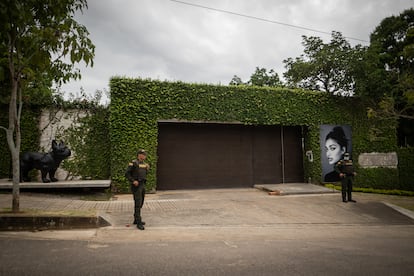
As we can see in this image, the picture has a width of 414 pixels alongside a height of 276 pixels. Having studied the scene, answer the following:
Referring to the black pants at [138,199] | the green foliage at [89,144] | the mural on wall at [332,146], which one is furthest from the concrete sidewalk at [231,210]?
the mural on wall at [332,146]

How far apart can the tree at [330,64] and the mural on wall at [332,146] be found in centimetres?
200

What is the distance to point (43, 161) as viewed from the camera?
10.3 m

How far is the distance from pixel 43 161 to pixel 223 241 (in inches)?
311

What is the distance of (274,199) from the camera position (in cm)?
1059

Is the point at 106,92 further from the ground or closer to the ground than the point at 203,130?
further from the ground

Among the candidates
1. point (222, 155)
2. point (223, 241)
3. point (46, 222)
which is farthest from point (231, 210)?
point (222, 155)

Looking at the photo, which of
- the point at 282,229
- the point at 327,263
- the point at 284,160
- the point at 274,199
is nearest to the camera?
the point at 327,263

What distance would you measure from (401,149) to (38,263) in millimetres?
17904

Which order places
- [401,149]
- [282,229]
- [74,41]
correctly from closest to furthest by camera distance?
1. [74,41]
2. [282,229]
3. [401,149]

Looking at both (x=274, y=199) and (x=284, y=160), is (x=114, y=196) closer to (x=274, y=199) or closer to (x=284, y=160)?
(x=274, y=199)

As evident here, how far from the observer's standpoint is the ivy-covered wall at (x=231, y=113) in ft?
38.8

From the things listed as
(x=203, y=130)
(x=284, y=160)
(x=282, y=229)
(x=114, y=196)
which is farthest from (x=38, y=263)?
(x=284, y=160)

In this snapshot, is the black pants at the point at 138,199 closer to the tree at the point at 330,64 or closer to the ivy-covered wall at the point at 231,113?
the ivy-covered wall at the point at 231,113

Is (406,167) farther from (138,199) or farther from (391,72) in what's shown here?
(138,199)
